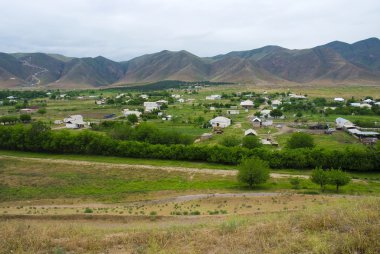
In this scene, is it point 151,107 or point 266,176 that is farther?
point 151,107

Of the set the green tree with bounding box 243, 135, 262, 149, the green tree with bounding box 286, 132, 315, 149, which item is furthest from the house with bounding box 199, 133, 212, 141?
the green tree with bounding box 286, 132, 315, 149

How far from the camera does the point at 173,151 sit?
42.1m

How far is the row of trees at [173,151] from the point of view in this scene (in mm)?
35906

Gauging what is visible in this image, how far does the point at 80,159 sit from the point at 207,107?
54228 millimetres

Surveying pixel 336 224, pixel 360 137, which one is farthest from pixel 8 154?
pixel 360 137

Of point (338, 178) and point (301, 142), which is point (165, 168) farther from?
point (338, 178)

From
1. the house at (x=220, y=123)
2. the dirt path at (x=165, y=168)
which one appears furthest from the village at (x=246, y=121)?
the dirt path at (x=165, y=168)

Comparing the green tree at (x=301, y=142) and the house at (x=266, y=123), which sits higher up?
the green tree at (x=301, y=142)

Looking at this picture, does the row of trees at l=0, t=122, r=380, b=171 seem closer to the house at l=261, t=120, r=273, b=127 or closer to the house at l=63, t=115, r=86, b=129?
the house at l=63, t=115, r=86, b=129

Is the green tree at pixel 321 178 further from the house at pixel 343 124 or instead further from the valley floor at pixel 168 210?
the house at pixel 343 124

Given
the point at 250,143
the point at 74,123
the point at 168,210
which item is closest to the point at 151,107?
the point at 74,123

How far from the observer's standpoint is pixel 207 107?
9294cm

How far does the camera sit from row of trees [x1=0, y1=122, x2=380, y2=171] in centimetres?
3591

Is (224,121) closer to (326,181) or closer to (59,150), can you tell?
(59,150)
